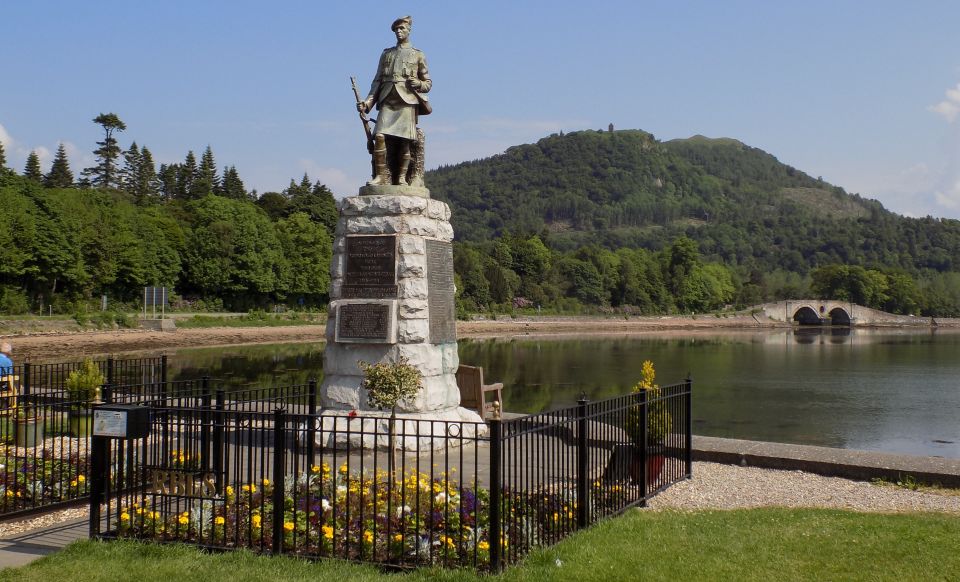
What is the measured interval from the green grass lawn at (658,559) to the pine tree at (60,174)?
9616 centimetres

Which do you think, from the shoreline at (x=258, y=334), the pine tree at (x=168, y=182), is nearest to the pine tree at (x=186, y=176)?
the pine tree at (x=168, y=182)

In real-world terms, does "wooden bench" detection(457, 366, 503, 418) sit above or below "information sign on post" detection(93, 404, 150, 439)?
below

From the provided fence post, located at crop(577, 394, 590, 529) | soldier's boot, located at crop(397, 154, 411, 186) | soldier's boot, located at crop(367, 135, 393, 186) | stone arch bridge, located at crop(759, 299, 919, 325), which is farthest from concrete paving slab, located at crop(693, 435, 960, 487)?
stone arch bridge, located at crop(759, 299, 919, 325)

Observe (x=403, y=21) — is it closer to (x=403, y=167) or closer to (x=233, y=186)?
(x=403, y=167)

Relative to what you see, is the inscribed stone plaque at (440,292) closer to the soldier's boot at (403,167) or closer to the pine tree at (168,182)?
the soldier's boot at (403,167)

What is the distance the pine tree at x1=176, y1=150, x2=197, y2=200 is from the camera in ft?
345

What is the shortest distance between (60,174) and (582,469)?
99.0 meters

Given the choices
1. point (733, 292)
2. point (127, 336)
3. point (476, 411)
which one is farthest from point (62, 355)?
point (733, 292)

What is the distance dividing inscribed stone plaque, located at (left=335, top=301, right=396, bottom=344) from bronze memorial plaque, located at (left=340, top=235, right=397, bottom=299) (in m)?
0.17

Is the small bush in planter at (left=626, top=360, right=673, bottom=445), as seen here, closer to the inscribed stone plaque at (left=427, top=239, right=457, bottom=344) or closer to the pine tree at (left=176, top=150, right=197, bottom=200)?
the inscribed stone plaque at (left=427, top=239, right=457, bottom=344)

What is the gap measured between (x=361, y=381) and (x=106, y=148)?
100220 millimetres

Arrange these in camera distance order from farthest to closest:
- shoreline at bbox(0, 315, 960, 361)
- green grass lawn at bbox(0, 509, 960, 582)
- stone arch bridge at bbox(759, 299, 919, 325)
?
stone arch bridge at bbox(759, 299, 919, 325), shoreline at bbox(0, 315, 960, 361), green grass lawn at bbox(0, 509, 960, 582)

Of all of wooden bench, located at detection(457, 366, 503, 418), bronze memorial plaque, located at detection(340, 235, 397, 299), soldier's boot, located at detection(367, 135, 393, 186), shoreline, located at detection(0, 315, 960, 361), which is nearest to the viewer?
bronze memorial plaque, located at detection(340, 235, 397, 299)

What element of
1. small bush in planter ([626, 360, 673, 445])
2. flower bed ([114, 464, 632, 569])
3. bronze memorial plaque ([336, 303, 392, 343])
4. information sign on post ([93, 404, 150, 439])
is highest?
bronze memorial plaque ([336, 303, 392, 343])
